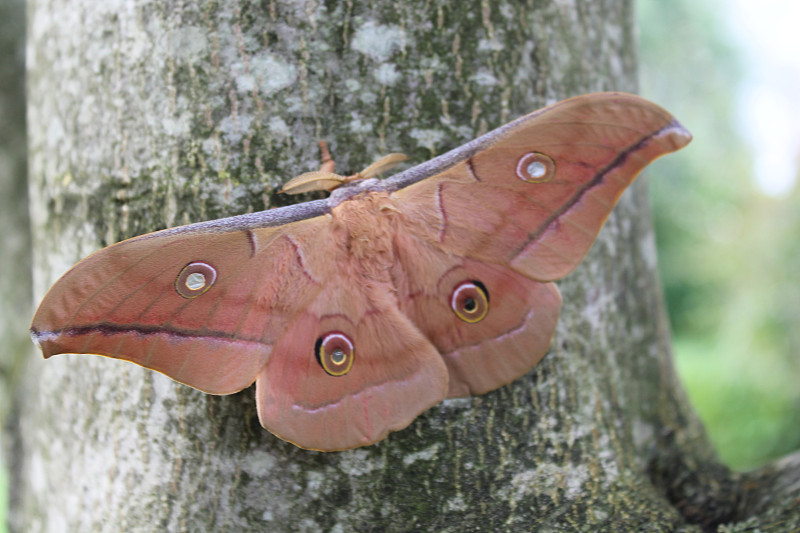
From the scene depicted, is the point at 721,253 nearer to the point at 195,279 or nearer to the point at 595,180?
the point at 595,180

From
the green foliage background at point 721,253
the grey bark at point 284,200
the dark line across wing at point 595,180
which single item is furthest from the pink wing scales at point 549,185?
the green foliage background at point 721,253

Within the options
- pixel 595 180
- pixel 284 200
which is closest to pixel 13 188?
pixel 284 200

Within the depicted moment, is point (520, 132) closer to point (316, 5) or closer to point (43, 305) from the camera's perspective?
point (316, 5)

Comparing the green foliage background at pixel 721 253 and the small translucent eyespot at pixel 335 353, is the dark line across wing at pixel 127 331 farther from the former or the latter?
the green foliage background at pixel 721 253

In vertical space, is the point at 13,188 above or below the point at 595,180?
above

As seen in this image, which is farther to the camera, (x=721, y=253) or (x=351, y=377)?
(x=721, y=253)

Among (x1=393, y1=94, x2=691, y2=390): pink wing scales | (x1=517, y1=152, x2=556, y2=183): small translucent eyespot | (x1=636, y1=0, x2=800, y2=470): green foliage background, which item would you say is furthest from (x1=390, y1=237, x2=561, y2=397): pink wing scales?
(x1=636, y1=0, x2=800, y2=470): green foliage background

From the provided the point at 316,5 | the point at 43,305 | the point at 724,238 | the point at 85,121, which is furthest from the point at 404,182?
the point at 724,238

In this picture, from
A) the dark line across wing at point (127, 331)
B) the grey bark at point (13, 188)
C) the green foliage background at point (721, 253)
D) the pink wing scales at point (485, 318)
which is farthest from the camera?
the green foliage background at point (721, 253)
